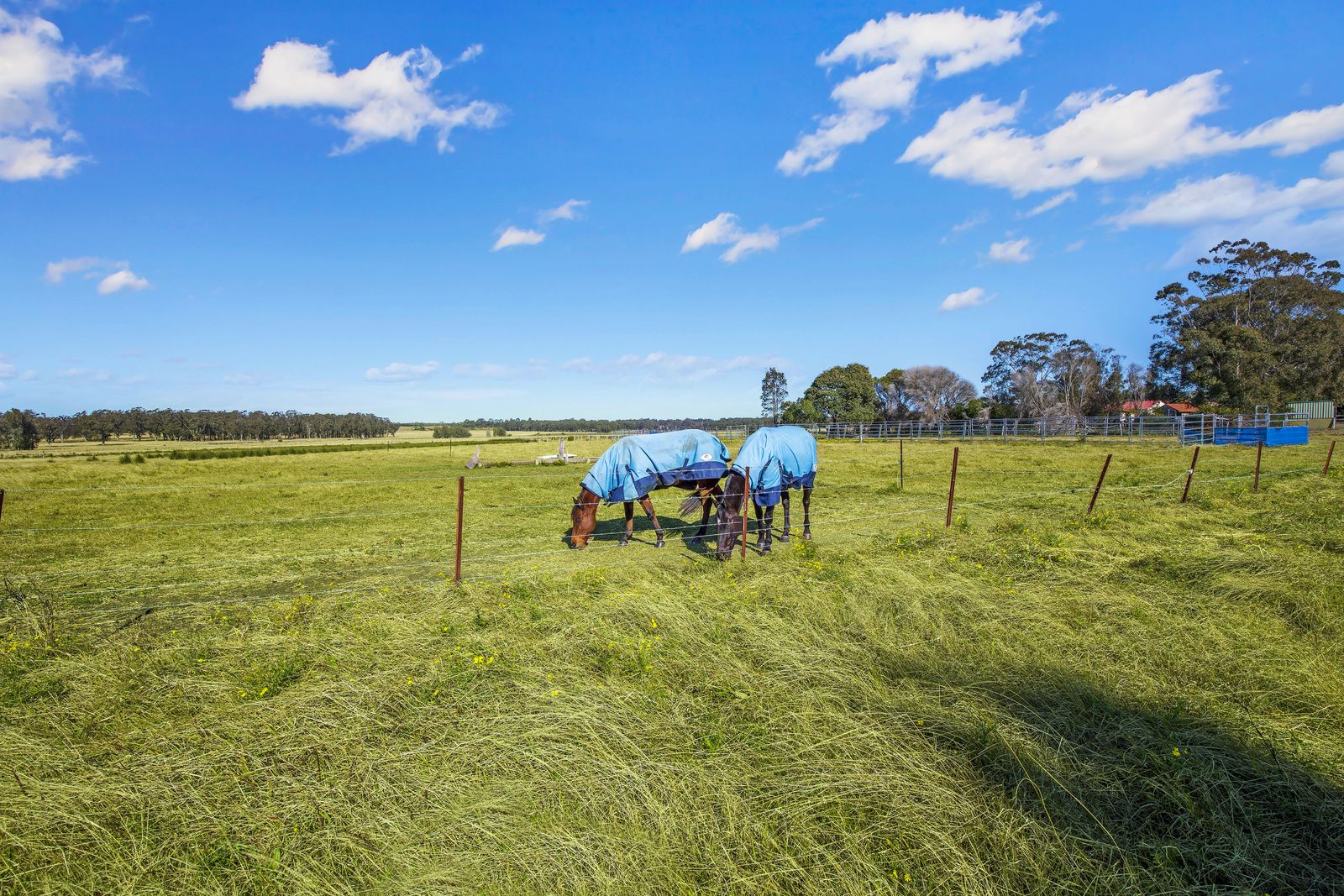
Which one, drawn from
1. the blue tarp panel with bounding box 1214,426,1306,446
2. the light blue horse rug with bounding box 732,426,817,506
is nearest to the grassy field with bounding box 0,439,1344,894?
the light blue horse rug with bounding box 732,426,817,506

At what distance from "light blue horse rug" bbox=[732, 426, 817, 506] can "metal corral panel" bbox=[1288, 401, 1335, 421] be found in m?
40.6

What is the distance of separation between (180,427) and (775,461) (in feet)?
272

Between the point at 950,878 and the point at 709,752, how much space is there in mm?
1111

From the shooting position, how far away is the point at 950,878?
2.17m

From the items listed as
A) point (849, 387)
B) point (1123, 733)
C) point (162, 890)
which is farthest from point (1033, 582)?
point (849, 387)

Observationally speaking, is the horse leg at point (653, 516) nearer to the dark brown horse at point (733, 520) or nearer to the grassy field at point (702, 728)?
the dark brown horse at point (733, 520)

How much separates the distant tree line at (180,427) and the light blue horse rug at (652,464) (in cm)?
5903

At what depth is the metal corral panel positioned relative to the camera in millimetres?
33312

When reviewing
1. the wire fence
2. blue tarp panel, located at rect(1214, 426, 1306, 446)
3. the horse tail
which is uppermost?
blue tarp panel, located at rect(1214, 426, 1306, 446)

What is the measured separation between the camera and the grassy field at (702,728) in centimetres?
229

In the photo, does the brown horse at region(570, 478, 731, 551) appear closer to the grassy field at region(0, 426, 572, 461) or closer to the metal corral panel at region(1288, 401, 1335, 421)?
the grassy field at region(0, 426, 572, 461)

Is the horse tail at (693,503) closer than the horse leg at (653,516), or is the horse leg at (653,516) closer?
the horse leg at (653,516)

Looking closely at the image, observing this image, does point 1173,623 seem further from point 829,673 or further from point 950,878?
point 950,878

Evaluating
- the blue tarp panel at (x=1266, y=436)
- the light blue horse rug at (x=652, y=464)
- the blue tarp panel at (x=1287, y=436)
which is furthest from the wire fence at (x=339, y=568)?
the blue tarp panel at (x=1287, y=436)
